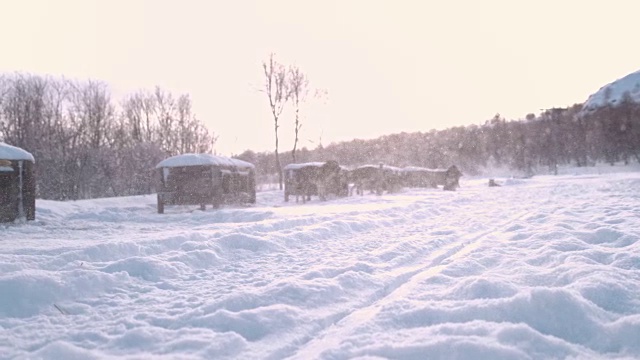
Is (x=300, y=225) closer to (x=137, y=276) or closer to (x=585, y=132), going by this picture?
(x=137, y=276)

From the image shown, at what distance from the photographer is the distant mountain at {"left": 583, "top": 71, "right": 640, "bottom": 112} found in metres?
94.6

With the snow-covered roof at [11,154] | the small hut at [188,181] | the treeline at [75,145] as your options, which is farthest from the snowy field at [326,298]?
the treeline at [75,145]

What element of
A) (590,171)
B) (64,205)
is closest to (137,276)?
(64,205)

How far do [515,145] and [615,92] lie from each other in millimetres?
37902

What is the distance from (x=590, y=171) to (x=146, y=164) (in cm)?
6298

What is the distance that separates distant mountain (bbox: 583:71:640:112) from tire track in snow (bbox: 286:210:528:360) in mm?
104190

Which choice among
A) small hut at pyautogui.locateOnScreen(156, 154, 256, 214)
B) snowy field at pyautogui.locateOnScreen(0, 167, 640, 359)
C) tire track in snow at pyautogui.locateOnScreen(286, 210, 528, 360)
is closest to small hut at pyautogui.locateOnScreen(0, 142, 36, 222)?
small hut at pyautogui.locateOnScreen(156, 154, 256, 214)

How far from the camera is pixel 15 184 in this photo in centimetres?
1097

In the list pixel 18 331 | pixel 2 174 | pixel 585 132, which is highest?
pixel 585 132

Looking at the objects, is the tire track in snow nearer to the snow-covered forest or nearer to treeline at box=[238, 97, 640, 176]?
the snow-covered forest

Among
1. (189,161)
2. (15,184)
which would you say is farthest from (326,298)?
(189,161)

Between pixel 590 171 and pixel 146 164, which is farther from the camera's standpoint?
pixel 590 171

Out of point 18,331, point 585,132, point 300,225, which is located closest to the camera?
point 18,331

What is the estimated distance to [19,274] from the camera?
4129 mm
